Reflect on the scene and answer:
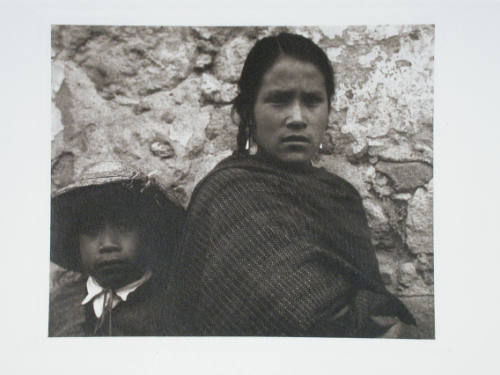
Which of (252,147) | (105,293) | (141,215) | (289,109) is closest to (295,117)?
(289,109)

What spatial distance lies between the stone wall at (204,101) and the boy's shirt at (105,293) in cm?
41

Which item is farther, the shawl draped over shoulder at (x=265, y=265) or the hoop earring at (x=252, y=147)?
the hoop earring at (x=252, y=147)

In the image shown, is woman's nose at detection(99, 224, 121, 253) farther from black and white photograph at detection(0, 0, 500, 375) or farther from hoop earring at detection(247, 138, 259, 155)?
hoop earring at detection(247, 138, 259, 155)

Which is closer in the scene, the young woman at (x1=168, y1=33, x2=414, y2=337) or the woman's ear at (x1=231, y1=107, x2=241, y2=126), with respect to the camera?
the young woman at (x1=168, y1=33, x2=414, y2=337)

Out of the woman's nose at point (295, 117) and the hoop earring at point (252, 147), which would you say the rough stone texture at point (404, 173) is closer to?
the woman's nose at point (295, 117)

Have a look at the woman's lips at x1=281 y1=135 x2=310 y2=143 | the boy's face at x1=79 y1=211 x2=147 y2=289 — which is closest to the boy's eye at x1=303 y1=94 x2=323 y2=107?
the woman's lips at x1=281 y1=135 x2=310 y2=143

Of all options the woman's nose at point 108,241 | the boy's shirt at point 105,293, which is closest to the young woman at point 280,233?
the boy's shirt at point 105,293

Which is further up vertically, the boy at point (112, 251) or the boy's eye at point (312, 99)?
the boy's eye at point (312, 99)

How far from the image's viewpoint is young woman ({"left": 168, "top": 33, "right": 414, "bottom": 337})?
177 centimetres

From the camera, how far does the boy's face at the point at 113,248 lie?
183 cm

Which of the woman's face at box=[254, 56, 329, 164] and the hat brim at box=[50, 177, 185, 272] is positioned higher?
the woman's face at box=[254, 56, 329, 164]

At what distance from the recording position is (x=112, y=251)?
1833mm
